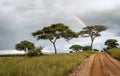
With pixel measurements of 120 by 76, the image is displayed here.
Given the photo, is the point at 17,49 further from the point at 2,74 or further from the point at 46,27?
the point at 2,74

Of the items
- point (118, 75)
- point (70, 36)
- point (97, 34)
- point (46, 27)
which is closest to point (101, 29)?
point (97, 34)

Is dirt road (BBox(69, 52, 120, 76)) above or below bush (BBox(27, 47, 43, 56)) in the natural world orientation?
below

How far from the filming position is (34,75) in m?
11.4

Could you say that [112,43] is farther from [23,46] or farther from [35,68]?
[35,68]

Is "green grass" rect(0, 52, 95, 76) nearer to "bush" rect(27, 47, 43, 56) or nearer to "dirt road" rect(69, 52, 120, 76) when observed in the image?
"dirt road" rect(69, 52, 120, 76)

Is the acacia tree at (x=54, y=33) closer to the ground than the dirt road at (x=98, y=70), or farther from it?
farther from it

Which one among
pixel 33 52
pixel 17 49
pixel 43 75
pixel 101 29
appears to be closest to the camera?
pixel 43 75

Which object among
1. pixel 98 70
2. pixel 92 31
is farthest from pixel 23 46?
pixel 98 70

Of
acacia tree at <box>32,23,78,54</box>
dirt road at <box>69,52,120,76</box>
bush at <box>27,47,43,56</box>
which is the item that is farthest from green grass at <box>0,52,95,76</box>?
acacia tree at <box>32,23,78,54</box>

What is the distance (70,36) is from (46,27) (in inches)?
288

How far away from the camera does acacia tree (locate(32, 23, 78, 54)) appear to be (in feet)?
180

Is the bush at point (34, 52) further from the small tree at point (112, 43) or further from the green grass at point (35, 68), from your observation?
the small tree at point (112, 43)

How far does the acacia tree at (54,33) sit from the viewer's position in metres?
54.8

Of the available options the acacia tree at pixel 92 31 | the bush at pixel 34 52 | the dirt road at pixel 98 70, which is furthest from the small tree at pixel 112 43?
the dirt road at pixel 98 70
